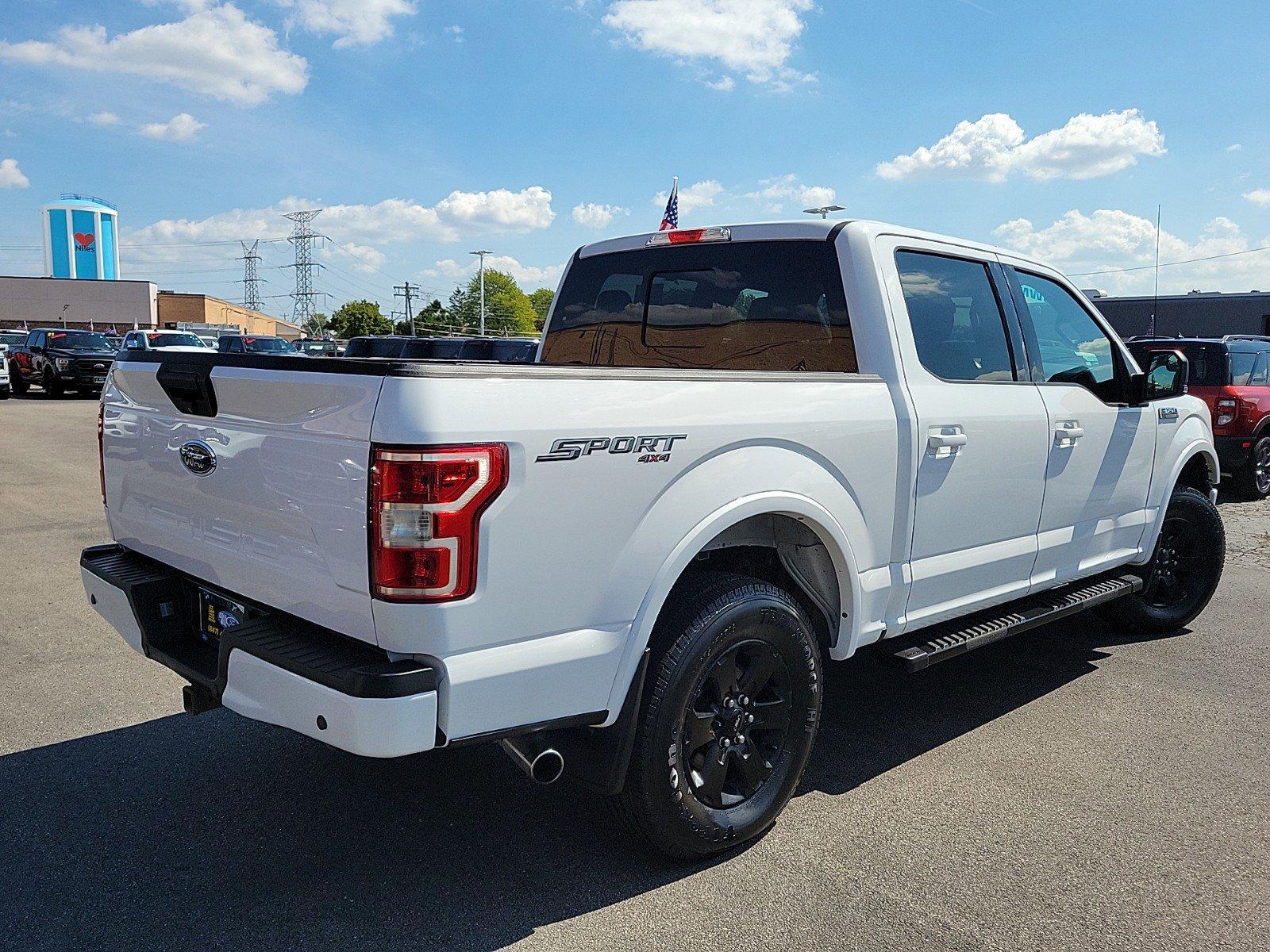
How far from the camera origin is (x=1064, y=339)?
4.78 m

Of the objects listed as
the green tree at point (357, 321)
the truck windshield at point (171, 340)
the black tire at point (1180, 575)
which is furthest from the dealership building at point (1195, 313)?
the green tree at point (357, 321)

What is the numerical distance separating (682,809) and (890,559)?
4.02 feet

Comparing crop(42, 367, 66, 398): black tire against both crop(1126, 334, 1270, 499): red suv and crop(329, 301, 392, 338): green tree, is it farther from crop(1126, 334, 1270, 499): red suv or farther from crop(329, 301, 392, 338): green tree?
crop(329, 301, 392, 338): green tree

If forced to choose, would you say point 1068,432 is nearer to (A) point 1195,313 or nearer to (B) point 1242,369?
(B) point 1242,369

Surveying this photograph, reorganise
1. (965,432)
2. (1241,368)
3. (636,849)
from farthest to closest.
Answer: (1241,368)
(965,432)
(636,849)

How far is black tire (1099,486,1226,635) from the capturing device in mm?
5852

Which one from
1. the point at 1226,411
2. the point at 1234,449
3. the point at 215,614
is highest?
Result: the point at 1226,411

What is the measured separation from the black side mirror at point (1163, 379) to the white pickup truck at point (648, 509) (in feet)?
0.15

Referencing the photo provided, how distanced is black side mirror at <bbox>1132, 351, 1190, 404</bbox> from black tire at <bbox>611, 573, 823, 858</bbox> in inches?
104

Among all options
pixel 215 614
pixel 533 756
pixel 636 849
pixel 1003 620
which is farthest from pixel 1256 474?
pixel 215 614

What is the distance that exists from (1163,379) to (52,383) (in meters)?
27.5

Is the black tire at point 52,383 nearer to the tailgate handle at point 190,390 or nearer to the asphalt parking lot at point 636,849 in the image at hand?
the asphalt parking lot at point 636,849

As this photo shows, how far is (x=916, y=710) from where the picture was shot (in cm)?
470

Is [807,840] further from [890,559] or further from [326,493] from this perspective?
[326,493]
